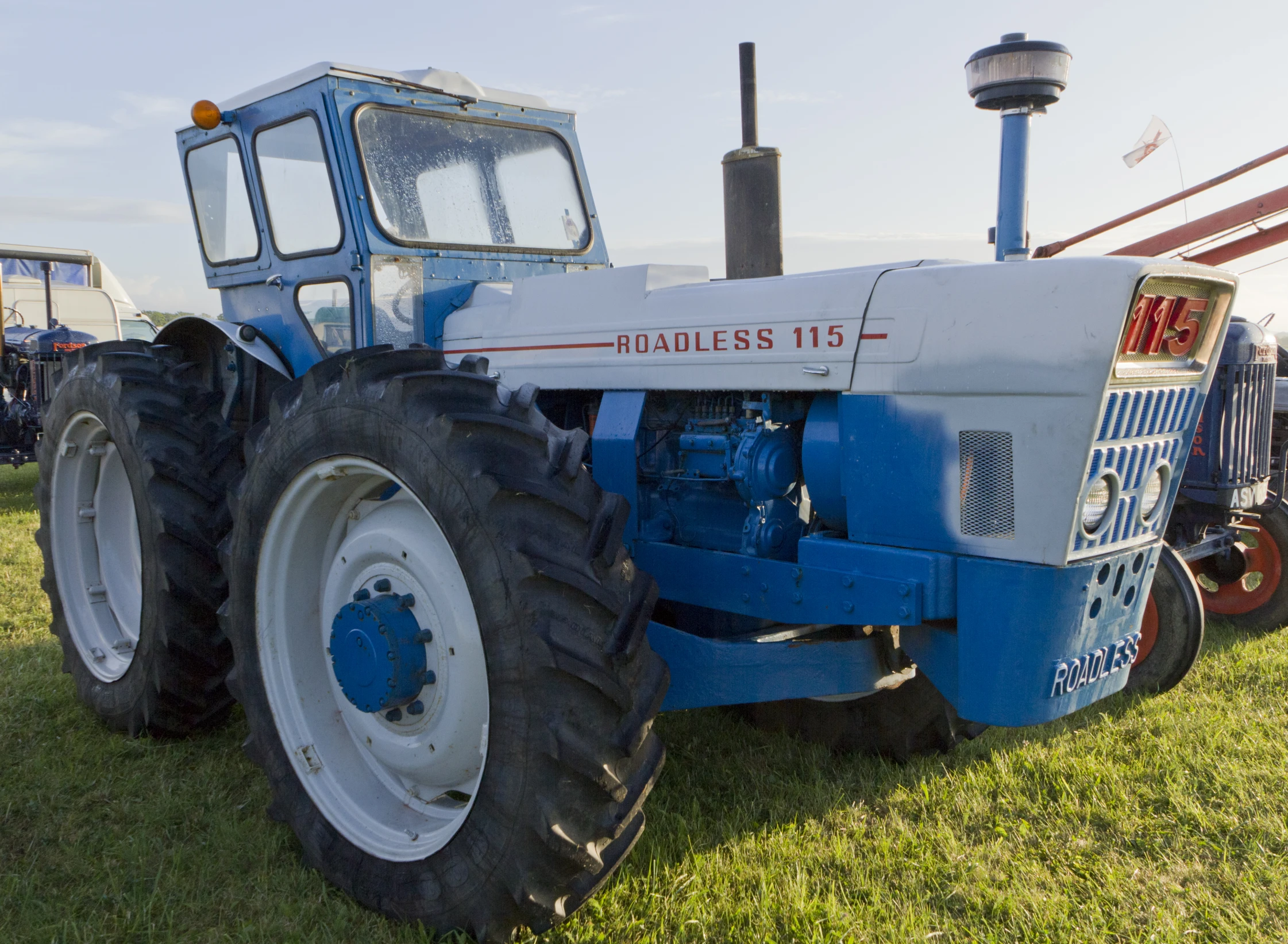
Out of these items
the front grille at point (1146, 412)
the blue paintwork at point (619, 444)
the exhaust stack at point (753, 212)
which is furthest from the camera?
the exhaust stack at point (753, 212)

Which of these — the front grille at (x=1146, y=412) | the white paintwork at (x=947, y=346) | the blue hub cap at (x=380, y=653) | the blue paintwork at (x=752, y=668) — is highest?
the white paintwork at (x=947, y=346)

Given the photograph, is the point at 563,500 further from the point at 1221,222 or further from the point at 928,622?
the point at 1221,222

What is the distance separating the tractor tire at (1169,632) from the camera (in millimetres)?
4230

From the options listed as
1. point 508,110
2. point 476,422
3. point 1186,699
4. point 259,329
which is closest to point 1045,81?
point 508,110

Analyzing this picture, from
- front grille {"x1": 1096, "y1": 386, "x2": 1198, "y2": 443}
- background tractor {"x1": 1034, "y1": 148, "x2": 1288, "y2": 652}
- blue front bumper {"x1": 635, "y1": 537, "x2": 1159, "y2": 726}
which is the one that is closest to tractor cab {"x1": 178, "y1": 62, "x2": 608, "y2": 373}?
blue front bumper {"x1": 635, "y1": 537, "x2": 1159, "y2": 726}

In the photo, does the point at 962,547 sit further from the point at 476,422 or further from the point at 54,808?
the point at 54,808

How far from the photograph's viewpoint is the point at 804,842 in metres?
2.96

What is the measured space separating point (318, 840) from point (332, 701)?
0.39 meters

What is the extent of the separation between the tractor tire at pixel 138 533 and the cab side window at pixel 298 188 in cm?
71

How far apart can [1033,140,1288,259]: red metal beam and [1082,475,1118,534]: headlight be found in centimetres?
460

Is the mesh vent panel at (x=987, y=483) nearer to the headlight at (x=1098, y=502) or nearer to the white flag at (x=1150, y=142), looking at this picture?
the headlight at (x=1098, y=502)

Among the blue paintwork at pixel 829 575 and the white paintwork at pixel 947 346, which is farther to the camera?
the blue paintwork at pixel 829 575

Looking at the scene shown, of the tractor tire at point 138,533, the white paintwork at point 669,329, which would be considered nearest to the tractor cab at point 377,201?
the white paintwork at point 669,329

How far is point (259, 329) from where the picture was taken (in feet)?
12.9
